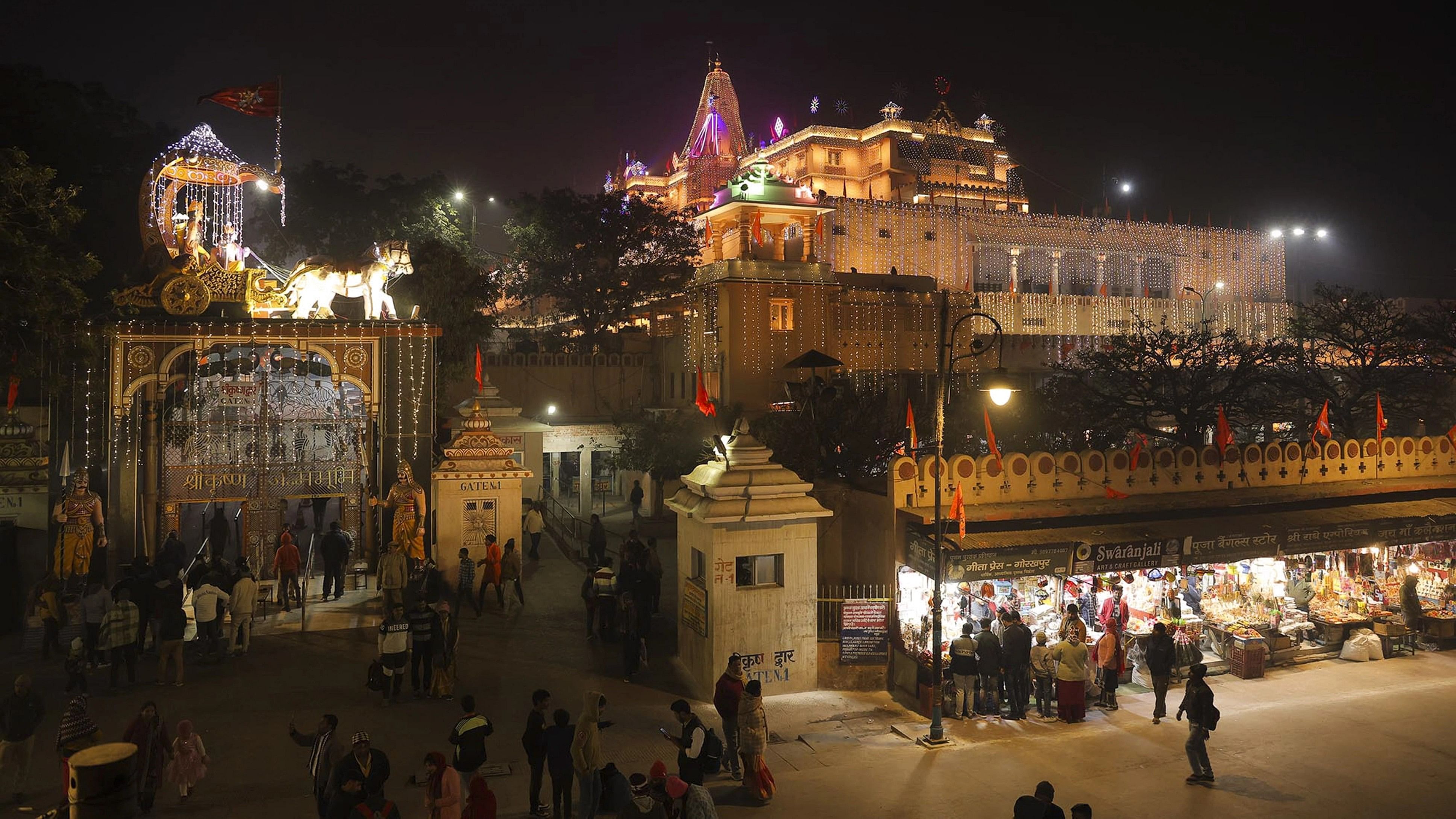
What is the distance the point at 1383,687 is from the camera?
13.9 m

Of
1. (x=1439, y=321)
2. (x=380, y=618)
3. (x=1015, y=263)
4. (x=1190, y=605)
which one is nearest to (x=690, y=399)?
(x=380, y=618)

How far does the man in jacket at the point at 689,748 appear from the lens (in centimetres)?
873

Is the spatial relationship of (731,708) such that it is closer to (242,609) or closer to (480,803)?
(480,803)

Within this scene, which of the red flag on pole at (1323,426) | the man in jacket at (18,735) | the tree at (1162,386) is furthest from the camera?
the tree at (1162,386)

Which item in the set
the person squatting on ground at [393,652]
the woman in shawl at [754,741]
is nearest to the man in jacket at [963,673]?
the woman in shawl at [754,741]

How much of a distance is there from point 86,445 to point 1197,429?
28.1 meters

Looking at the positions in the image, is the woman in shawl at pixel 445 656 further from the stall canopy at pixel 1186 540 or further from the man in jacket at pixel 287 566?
the stall canopy at pixel 1186 540

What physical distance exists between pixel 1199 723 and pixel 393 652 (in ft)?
32.4

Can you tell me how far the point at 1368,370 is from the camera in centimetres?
2827

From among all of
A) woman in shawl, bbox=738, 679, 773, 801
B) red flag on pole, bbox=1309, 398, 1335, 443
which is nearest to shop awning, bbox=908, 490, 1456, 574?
red flag on pole, bbox=1309, 398, 1335, 443

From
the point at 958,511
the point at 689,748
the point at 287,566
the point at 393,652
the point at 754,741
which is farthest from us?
the point at 287,566

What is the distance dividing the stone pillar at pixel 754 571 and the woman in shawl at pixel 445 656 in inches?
133

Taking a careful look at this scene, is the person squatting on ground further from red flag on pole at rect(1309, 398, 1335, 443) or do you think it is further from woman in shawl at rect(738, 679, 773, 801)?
red flag on pole at rect(1309, 398, 1335, 443)

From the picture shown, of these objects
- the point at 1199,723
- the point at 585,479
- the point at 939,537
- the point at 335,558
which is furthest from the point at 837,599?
the point at 585,479
